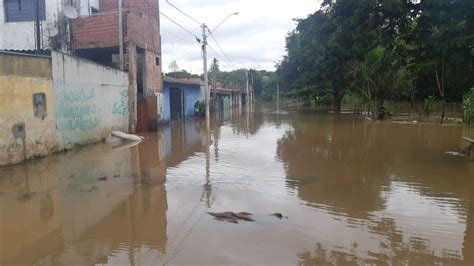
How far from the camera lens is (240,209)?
7.93m

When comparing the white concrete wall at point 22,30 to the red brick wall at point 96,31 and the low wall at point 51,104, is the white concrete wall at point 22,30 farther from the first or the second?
the low wall at point 51,104

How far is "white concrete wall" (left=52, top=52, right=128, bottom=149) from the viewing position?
16.2m

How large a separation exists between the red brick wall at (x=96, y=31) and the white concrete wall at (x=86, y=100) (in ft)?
9.72

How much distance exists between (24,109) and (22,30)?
1398 centimetres

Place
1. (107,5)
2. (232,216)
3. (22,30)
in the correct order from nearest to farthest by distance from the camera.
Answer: (232,216), (22,30), (107,5)

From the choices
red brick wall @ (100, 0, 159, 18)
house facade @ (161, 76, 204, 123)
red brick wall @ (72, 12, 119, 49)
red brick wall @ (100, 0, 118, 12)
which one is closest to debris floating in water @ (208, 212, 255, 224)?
red brick wall @ (72, 12, 119, 49)

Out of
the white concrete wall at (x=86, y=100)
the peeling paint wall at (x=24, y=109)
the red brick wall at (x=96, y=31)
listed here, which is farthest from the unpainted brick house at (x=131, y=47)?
the peeling paint wall at (x=24, y=109)

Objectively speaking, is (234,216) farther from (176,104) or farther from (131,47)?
(176,104)

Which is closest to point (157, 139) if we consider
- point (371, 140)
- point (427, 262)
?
point (371, 140)

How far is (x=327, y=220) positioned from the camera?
7219 millimetres

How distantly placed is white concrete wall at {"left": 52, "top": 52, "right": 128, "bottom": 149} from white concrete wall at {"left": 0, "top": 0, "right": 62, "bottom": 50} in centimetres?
642

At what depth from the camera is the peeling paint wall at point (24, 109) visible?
42.2ft

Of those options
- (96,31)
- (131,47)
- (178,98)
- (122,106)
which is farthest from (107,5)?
(178,98)

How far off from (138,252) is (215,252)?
1052 mm
